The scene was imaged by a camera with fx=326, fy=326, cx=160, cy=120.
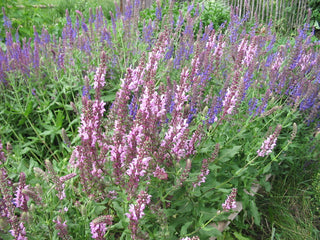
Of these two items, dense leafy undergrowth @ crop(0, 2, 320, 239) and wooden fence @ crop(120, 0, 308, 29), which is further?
wooden fence @ crop(120, 0, 308, 29)

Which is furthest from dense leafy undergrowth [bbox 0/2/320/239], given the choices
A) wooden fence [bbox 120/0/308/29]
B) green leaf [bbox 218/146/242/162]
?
wooden fence [bbox 120/0/308/29]

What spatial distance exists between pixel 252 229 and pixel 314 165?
1.14 meters

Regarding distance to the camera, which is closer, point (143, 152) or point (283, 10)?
point (143, 152)

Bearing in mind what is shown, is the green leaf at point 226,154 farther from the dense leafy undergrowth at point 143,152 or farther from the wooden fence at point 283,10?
the wooden fence at point 283,10

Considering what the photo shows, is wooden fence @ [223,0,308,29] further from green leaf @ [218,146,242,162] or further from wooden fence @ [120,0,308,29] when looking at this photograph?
green leaf @ [218,146,242,162]

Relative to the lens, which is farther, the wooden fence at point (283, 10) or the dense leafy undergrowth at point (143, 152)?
the wooden fence at point (283, 10)

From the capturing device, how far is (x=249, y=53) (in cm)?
306

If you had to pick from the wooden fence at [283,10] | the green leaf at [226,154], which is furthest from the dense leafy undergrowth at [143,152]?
the wooden fence at [283,10]

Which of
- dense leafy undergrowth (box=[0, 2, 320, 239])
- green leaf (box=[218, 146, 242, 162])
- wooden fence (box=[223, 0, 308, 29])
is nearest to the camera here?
dense leafy undergrowth (box=[0, 2, 320, 239])

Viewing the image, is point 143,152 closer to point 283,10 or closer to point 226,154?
point 226,154

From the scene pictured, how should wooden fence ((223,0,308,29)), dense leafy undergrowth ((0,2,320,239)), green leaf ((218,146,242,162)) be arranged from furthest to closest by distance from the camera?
1. wooden fence ((223,0,308,29))
2. green leaf ((218,146,242,162))
3. dense leafy undergrowth ((0,2,320,239))

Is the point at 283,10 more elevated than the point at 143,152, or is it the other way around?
the point at 143,152

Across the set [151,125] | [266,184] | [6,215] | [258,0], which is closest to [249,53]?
[266,184]

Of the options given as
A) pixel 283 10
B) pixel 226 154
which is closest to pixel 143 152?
pixel 226 154
